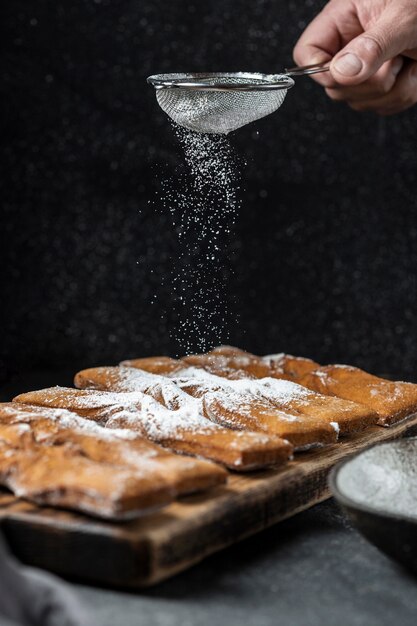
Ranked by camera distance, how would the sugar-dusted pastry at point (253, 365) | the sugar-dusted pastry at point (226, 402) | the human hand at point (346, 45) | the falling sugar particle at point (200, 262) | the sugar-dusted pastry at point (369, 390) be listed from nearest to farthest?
the sugar-dusted pastry at point (226, 402) → the sugar-dusted pastry at point (369, 390) → the sugar-dusted pastry at point (253, 365) → the human hand at point (346, 45) → the falling sugar particle at point (200, 262)

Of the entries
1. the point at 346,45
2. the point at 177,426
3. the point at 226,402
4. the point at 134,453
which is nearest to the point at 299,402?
the point at 226,402

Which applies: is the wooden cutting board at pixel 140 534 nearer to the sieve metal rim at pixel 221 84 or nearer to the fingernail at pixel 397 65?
the sieve metal rim at pixel 221 84

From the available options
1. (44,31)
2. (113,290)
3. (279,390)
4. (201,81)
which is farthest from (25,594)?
(44,31)

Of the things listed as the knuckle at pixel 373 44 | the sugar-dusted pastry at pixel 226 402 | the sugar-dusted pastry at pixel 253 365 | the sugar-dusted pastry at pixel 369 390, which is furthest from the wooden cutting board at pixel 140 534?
the knuckle at pixel 373 44

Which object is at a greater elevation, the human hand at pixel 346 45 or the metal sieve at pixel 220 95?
the human hand at pixel 346 45

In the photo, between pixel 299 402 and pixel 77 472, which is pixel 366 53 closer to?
Result: pixel 299 402

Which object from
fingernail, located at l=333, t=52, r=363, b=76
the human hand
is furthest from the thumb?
the human hand
